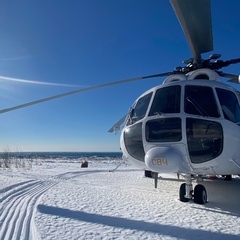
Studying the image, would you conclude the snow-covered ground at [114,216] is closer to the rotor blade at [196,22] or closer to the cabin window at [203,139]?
the cabin window at [203,139]

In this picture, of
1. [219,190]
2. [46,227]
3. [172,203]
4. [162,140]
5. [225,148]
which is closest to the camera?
[46,227]

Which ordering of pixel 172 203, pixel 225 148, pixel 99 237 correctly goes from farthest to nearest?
pixel 172 203, pixel 225 148, pixel 99 237

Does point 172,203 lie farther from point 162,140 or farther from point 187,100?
point 187,100

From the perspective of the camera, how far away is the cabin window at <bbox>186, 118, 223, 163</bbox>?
169 inches

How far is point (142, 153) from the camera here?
198 inches

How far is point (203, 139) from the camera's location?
4.34m

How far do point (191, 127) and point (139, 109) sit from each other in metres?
1.49

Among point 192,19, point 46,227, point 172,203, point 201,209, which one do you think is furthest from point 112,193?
point 192,19

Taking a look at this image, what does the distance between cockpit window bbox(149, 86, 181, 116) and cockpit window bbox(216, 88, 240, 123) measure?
853 mm

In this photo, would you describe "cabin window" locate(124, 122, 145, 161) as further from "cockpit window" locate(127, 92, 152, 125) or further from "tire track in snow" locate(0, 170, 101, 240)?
"tire track in snow" locate(0, 170, 101, 240)

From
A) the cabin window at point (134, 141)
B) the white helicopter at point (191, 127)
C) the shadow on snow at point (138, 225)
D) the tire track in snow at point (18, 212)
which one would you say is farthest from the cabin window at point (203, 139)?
the tire track in snow at point (18, 212)

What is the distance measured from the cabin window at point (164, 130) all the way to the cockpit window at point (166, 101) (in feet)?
0.68

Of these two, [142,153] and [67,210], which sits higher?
[142,153]

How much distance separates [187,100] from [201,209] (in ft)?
7.34
